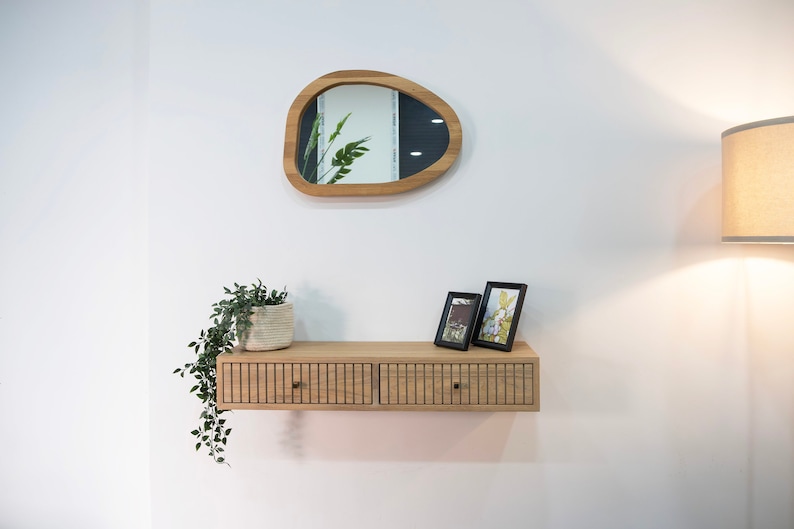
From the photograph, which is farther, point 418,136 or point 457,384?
point 418,136

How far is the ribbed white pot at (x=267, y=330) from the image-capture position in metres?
1.35

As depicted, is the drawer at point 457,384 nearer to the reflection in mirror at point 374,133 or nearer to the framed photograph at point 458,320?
the framed photograph at point 458,320

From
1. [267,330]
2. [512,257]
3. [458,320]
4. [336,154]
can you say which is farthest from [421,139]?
[267,330]

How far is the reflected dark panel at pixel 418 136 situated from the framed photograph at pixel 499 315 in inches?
17.0

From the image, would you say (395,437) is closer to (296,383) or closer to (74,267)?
(296,383)

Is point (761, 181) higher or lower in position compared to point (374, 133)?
lower

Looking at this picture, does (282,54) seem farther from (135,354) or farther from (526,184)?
(135,354)

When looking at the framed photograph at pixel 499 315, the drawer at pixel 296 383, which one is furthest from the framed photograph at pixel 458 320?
the drawer at pixel 296 383

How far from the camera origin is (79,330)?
172cm

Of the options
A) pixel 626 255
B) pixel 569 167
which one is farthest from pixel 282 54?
pixel 626 255

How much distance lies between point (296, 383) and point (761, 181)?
52.6 inches

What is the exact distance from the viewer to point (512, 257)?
4.98 ft

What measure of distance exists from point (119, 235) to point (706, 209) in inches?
77.1

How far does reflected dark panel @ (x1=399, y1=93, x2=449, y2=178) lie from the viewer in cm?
151
